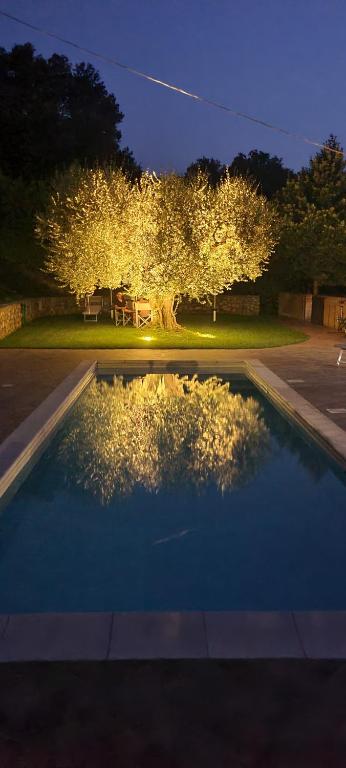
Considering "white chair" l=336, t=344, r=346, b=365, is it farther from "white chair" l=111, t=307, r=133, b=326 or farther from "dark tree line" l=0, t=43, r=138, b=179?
"dark tree line" l=0, t=43, r=138, b=179

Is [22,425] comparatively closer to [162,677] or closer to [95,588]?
[95,588]

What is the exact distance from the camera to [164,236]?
18844 millimetres

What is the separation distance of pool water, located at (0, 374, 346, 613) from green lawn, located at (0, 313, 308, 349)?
7.96 m

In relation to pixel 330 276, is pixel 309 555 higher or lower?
lower

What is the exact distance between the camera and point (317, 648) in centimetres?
367

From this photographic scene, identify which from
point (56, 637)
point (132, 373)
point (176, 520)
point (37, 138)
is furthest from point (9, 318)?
point (37, 138)

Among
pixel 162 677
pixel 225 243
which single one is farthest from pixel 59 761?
pixel 225 243

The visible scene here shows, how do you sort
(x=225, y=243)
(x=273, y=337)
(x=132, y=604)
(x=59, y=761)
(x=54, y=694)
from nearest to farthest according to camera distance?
(x=59, y=761) → (x=54, y=694) → (x=132, y=604) → (x=225, y=243) → (x=273, y=337)

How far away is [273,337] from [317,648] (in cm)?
1756

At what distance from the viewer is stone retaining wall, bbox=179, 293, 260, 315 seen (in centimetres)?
3194

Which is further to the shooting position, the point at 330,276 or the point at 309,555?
the point at 330,276

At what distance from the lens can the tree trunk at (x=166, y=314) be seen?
71.8 ft

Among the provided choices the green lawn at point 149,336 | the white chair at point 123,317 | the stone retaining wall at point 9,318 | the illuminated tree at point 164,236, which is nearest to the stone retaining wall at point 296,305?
the green lawn at point 149,336

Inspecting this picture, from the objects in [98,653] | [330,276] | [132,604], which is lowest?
[132,604]
